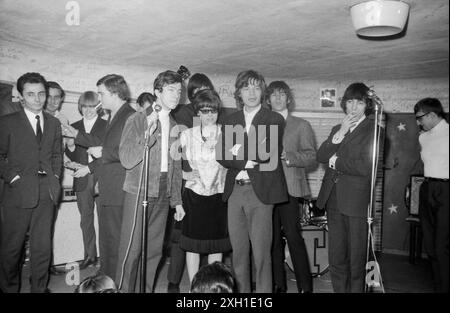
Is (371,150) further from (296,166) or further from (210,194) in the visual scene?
(210,194)

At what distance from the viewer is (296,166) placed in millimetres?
3043

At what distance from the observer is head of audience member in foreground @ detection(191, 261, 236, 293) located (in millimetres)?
1983

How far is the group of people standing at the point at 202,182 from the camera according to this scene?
268 centimetres

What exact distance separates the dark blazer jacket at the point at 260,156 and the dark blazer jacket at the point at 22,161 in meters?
1.26

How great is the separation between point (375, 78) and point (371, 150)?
8.28ft

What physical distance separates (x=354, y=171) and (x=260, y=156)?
2.13 ft

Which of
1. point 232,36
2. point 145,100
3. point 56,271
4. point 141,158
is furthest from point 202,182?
point 56,271

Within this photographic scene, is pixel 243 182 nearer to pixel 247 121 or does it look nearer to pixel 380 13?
pixel 247 121

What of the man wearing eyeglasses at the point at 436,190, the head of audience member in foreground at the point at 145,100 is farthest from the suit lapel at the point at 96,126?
the man wearing eyeglasses at the point at 436,190

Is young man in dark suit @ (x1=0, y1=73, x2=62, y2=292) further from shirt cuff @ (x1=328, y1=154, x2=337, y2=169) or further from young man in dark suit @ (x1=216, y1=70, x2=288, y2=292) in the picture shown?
shirt cuff @ (x1=328, y1=154, x2=337, y2=169)

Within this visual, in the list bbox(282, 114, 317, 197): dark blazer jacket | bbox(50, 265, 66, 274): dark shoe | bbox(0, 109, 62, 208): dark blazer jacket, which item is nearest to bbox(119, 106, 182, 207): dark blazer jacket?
bbox(0, 109, 62, 208): dark blazer jacket
